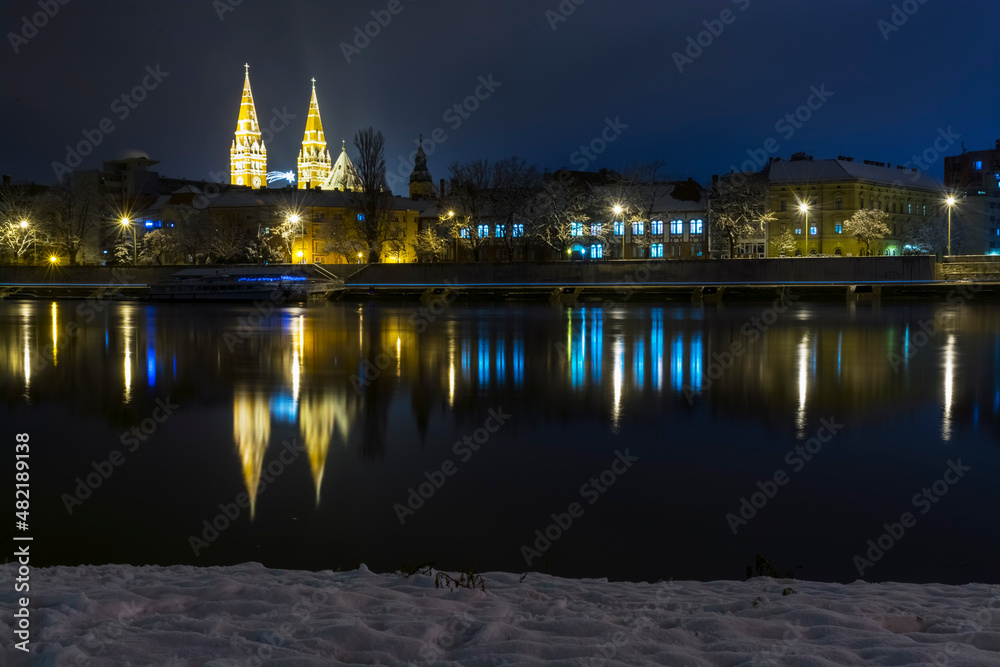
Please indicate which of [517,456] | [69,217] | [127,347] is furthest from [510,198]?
[517,456]

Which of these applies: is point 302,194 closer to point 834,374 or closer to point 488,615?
point 834,374

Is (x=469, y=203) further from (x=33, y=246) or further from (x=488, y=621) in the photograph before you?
(x=488, y=621)

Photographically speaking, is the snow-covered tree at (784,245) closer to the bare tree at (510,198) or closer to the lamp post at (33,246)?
the bare tree at (510,198)

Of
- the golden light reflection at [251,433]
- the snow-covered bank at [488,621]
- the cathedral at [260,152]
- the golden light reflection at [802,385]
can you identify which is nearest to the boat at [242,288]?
the golden light reflection at [802,385]

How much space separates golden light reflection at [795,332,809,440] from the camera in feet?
47.1

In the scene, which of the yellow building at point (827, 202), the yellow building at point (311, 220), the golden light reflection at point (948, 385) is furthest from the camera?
the yellow building at point (311, 220)

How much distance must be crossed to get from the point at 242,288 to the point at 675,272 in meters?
32.1

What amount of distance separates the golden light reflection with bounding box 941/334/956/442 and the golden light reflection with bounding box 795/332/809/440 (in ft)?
6.58

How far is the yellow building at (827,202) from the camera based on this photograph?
308 feet

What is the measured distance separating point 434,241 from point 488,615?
302ft

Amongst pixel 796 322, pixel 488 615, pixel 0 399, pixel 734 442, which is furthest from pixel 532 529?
pixel 796 322

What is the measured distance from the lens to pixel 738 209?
3268 inches

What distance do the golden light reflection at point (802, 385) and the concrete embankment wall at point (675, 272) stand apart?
33.7 m

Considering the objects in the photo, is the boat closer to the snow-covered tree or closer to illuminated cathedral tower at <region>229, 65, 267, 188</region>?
the snow-covered tree
